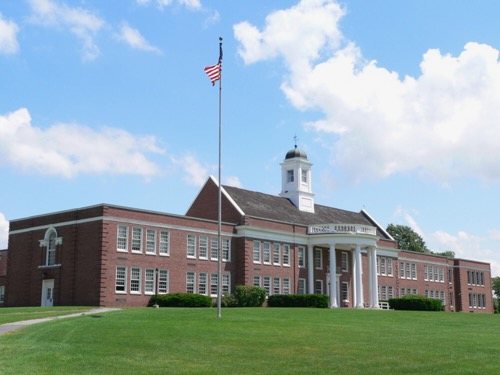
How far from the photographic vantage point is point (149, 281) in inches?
1992

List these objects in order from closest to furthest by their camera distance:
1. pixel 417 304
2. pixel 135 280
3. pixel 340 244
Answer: pixel 135 280 < pixel 417 304 < pixel 340 244

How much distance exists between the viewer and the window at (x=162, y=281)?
51.3 meters

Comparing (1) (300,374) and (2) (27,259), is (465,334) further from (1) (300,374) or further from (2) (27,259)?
(2) (27,259)

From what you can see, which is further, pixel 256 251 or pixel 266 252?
pixel 266 252

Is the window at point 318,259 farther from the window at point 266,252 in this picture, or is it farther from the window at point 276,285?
the window at point 266,252

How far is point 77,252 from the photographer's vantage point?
162ft

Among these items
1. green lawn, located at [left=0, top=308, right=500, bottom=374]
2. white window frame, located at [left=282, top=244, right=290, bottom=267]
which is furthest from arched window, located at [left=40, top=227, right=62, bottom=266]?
green lawn, located at [left=0, top=308, right=500, bottom=374]

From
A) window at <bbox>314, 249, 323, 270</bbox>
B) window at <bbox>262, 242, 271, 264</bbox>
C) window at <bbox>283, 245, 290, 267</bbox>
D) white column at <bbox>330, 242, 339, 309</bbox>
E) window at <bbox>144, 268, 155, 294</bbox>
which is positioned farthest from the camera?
window at <bbox>314, 249, 323, 270</bbox>

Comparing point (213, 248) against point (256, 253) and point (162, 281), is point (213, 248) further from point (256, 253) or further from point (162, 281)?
point (162, 281)

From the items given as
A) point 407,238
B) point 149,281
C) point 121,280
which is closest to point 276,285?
point 149,281

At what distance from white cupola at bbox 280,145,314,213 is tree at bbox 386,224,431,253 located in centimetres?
5450

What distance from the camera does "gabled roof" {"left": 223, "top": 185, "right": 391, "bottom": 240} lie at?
62.0m

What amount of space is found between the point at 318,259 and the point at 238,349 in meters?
44.8

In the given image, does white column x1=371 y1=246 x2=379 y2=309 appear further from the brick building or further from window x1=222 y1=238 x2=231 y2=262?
window x1=222 y1=238 x2=231 y2=262
